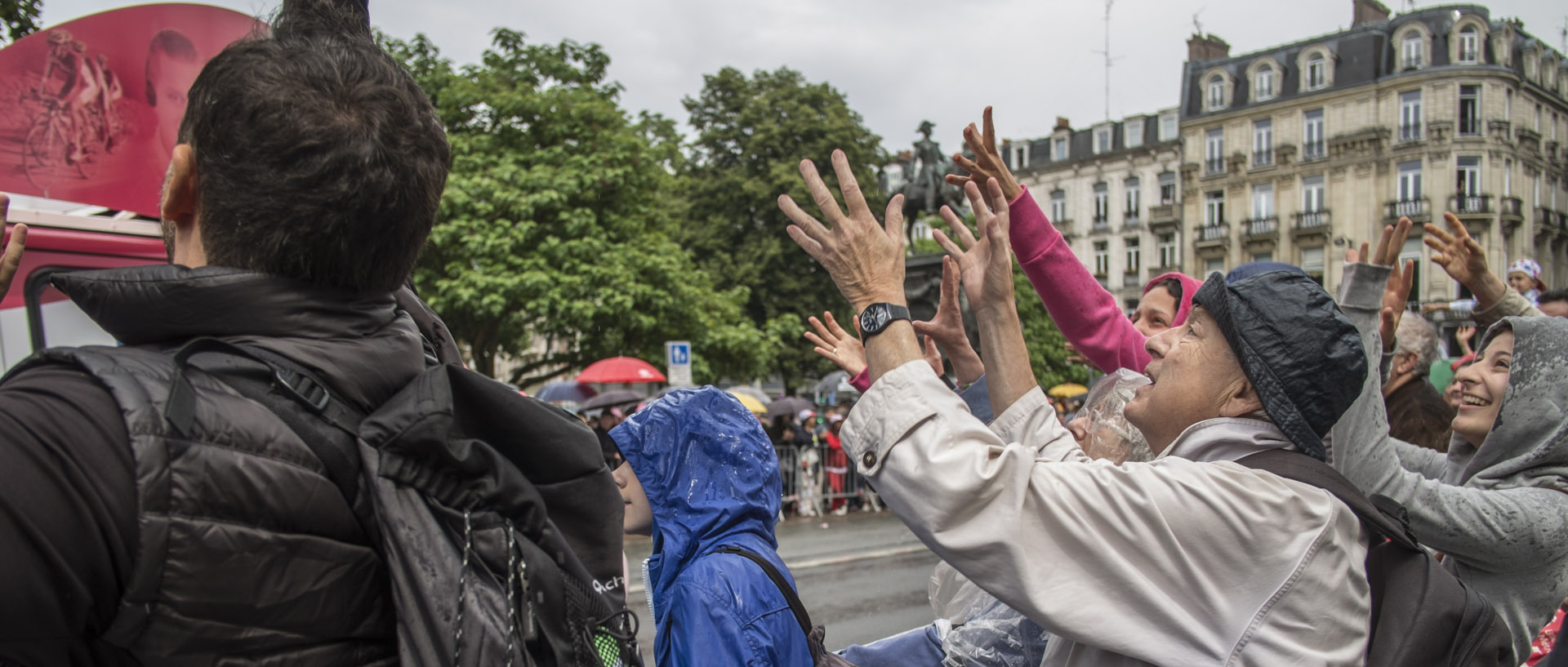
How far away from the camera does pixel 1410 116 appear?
4225 centimetres

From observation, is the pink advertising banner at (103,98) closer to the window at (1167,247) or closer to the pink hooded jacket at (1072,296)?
the pink hooded jacket at (1072,296)

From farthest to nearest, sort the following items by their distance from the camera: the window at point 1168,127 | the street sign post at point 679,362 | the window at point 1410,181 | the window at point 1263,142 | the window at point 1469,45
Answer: the window at point 1168,127 → the window at point 1263,142 → the window at point 1469,45 → the window at point 1410,181 → the street sign post at point 679,362

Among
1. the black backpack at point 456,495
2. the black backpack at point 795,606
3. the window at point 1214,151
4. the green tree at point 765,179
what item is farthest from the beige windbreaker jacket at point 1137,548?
the window at point 1214,151

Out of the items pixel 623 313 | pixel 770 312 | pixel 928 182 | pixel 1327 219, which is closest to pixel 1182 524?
pixel 928 182

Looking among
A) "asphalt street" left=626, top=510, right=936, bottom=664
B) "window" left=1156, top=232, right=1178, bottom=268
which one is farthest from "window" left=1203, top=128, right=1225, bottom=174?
"asphalt street" left=626, top=510, right=936, bottom=664

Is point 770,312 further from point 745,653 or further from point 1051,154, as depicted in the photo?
point 1051,154

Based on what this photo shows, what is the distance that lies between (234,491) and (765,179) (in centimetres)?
2997

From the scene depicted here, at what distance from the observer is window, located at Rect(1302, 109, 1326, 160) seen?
44.8 metres

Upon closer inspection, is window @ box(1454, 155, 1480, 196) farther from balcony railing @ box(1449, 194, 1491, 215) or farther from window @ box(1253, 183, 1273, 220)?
window @ box(1253, 183, 1273, 220)

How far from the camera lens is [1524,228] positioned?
40969mm

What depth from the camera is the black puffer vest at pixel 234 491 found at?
40.4 inches

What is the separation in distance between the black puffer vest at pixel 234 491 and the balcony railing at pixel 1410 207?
47.6 meters

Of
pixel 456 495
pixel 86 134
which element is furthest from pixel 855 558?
pixel 456 495

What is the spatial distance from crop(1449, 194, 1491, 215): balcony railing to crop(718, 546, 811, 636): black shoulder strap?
46541 mm
